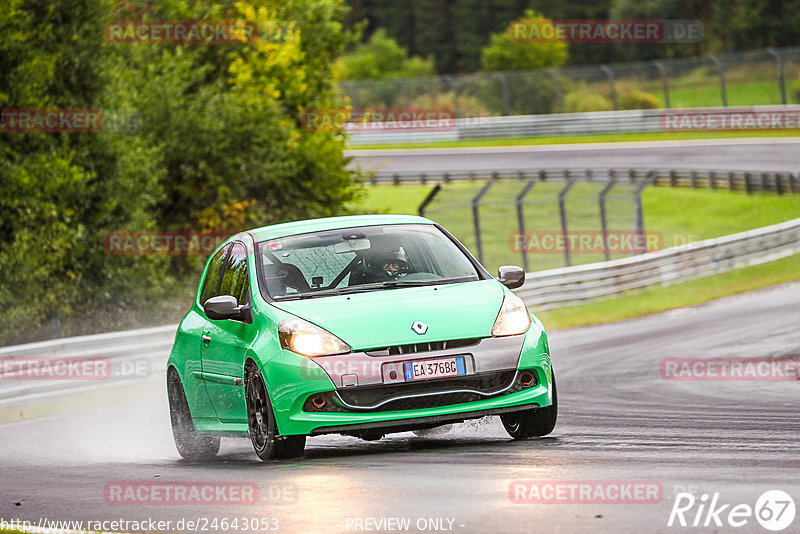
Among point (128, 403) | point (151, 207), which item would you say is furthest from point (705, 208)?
point (128, 403)

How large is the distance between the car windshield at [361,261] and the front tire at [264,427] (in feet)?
2.13

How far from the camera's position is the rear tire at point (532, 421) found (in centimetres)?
841

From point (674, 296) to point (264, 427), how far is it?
18.8 m

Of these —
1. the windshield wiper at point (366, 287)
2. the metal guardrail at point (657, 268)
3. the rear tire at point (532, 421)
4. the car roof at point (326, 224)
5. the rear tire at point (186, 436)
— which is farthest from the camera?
the metal guardrail at point (657, 268)

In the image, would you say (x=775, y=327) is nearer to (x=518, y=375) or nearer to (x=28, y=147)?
(x=518, y=375)

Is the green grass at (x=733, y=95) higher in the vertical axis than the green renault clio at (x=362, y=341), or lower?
lower

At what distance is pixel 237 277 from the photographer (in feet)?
30.1

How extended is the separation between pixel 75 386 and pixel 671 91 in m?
43.2

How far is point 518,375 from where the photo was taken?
26.7ft

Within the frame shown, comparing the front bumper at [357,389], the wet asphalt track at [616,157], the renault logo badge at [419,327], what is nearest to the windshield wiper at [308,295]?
the front bumper at [357,389]

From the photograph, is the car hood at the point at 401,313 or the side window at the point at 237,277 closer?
the car hood at the point at 401,313

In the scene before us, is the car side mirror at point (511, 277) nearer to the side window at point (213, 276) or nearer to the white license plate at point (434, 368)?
the white license plate at point (434, 368)

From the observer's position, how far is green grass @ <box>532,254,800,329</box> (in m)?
23.6

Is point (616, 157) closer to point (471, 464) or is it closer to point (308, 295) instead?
point (308, 295)
